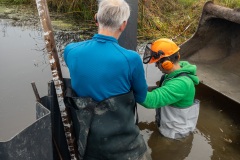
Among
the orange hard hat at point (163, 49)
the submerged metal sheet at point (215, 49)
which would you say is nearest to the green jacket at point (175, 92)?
the orange hard hat at point (163, 49)

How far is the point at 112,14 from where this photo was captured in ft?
6.20

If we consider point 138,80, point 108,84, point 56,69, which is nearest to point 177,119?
point 138,80

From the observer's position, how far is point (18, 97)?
4418 millimetres

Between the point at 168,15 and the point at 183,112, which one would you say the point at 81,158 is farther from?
the point at 168,15

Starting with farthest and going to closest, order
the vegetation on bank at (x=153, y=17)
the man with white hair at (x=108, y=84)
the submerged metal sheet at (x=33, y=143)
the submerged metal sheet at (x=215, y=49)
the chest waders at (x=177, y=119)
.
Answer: the vegetation on bank at (x=153, y=17) → the submerged metal sheet at (x=215, y=49) → the chest waders at (x=177, y=119) → the man with white hair at (x=108, y=84) → the submerged metal sheet at (x=33, y=143)

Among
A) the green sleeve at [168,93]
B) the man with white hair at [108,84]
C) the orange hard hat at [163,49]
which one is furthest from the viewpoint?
the orange hard hat at [163,49]

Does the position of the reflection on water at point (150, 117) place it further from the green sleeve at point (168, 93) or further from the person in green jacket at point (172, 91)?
the green sleeve at point (168, 93)

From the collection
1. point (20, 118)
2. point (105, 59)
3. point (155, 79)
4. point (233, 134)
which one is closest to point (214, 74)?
point (155, 79)

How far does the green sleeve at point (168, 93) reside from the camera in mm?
2580

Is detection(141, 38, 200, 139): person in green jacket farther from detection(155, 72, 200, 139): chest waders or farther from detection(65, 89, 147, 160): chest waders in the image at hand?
detection(65, 89, 147, 160): chest waders

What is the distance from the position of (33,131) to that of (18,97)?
269 centimetres

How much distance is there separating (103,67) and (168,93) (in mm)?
941

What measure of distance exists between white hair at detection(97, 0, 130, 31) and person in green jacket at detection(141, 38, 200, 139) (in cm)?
79

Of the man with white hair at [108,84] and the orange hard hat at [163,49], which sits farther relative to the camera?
the orange hard hat at [163,49]
